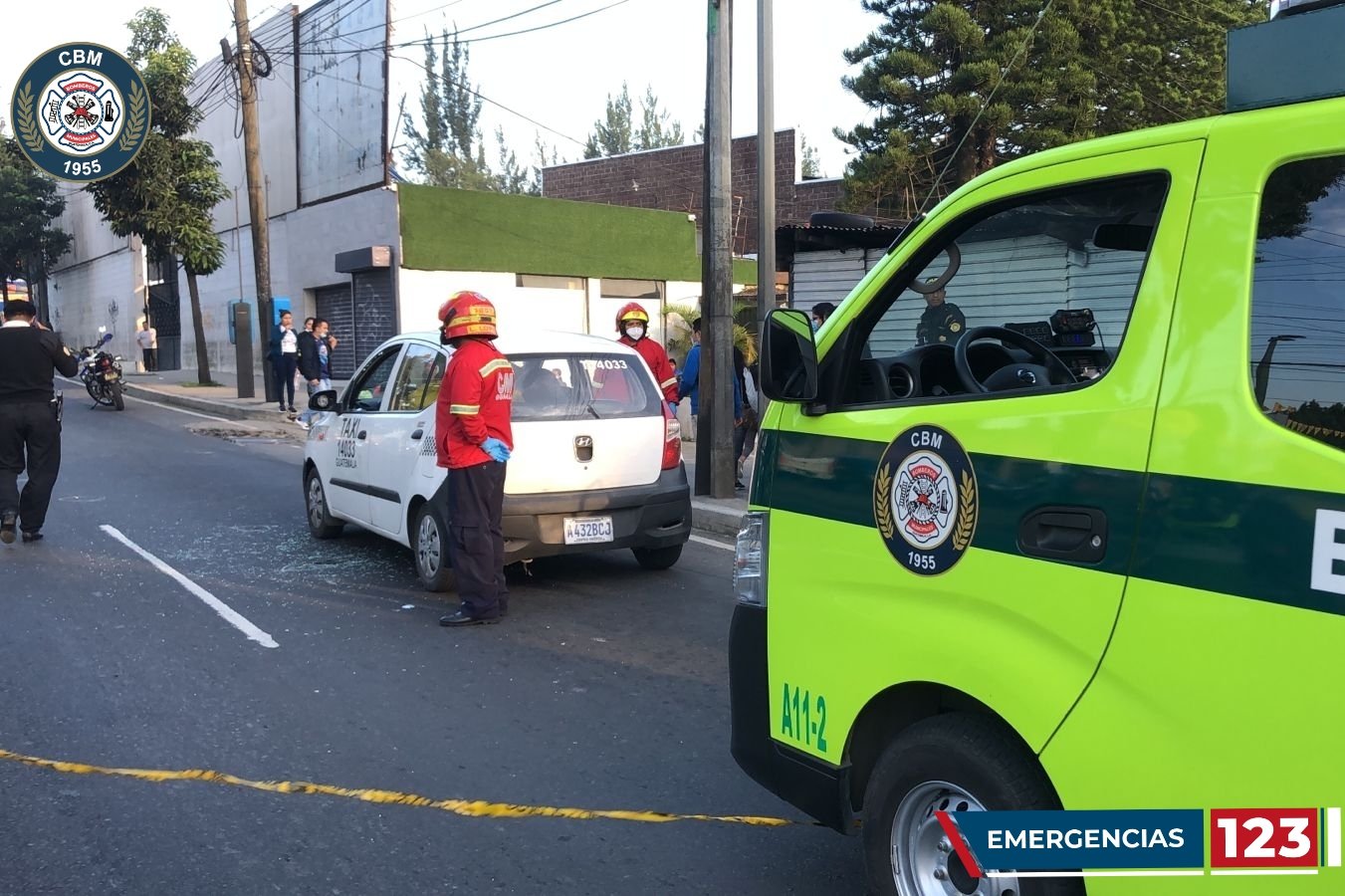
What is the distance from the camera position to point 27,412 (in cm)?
854

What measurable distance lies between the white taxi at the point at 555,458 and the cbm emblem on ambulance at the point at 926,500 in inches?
165

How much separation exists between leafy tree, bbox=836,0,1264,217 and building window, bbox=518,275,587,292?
6.36 meters

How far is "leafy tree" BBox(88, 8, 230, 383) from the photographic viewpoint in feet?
77.3

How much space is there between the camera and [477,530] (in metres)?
6.24

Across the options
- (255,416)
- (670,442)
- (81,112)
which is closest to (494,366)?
(670,442)

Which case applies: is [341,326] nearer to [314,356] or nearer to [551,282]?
[551,282]

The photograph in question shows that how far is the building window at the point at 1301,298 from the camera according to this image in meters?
2.09

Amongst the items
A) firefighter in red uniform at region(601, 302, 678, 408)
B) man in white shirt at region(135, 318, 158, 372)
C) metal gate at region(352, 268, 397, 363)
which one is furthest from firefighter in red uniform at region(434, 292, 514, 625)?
man in white shirt at region(135, 318, 158, 372)

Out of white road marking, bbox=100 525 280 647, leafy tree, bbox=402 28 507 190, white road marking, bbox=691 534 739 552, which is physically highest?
leafy tree, bbox=402 28 507 190

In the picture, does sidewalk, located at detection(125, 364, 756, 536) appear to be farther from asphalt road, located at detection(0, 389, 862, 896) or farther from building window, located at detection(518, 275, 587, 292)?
building window, located at detection(518, 275, 587, 292)

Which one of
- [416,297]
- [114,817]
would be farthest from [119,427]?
[114,817]

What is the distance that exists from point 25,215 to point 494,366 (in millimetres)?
41525

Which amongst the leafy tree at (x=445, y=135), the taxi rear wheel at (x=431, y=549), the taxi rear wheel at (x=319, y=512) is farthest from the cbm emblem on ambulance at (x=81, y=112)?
the leafy tree at (x=445, y=135)

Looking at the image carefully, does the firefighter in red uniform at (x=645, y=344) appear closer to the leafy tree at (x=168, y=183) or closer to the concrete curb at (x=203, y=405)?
the concrete curb at (x=203, y=405)
